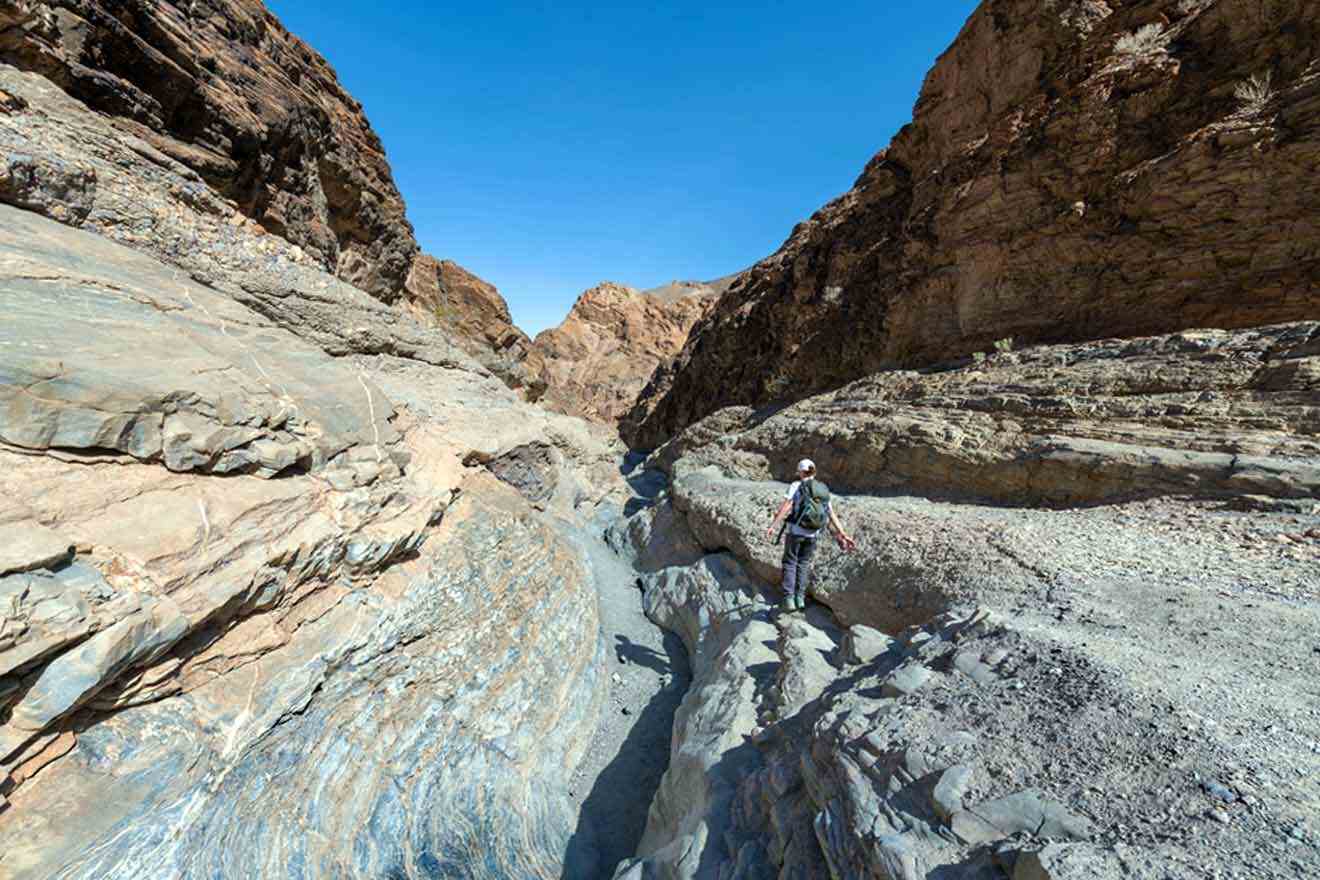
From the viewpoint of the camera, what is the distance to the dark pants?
21.5 feet

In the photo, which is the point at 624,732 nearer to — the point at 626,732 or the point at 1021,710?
the point at 626,732

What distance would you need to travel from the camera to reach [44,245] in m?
4.77

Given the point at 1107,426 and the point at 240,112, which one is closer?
the point at 1107,426

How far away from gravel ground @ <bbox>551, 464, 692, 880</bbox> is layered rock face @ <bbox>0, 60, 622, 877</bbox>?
12.0 inches

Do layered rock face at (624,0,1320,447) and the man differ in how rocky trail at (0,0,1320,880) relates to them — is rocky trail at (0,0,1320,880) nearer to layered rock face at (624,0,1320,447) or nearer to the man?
layered rock face at (624,0,1320,447)

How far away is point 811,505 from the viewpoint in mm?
6129

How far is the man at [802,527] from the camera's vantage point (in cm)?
612

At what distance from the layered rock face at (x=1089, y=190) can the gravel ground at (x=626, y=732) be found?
11.7 m

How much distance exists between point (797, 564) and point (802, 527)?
24.6 inches

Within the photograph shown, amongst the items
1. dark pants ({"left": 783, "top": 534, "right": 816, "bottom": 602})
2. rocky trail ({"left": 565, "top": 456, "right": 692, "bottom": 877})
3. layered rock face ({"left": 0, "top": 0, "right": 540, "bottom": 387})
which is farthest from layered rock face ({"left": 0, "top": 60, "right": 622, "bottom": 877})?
dark pants ({"left": 783, "top": 534, "right": 816, "bottom": 602})

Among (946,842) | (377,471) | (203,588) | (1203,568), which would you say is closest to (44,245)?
(377,471)

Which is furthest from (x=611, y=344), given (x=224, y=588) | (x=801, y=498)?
(x=224, y=588)

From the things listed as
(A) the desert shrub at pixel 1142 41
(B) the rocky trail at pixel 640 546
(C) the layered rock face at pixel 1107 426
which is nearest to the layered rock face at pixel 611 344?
(B) the rocky trail at pixel 640 546

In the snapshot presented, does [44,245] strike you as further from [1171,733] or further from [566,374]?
[566,374]
